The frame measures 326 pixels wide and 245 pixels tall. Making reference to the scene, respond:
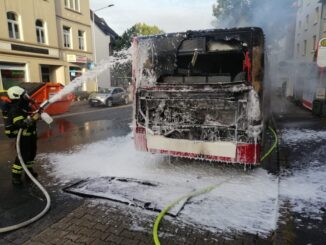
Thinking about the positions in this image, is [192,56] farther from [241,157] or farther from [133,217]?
[133,217]

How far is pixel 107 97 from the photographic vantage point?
20.1 m

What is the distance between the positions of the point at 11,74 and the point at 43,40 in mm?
4287

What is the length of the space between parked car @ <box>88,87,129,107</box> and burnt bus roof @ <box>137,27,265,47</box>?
15.2 metres

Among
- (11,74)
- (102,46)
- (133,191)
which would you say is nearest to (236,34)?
(133,191)

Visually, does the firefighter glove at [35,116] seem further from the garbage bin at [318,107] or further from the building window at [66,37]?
the building window at [66,37]

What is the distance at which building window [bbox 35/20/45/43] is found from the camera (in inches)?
790

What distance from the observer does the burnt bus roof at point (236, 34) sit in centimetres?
460

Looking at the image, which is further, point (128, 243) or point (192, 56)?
point (192, 56)

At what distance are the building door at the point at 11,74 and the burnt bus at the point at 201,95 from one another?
50.5 ft

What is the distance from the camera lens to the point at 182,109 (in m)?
5.11

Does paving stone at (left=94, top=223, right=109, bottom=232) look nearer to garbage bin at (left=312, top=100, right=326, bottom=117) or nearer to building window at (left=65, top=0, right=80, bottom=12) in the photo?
garbage bin at (left=312, top=100, right=326, bottom=117)

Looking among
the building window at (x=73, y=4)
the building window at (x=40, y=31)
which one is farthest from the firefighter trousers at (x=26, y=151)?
the building window at (x=73, y=4)

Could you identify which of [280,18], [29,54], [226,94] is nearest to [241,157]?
[226,94]

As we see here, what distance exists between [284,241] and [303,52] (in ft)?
85.4
